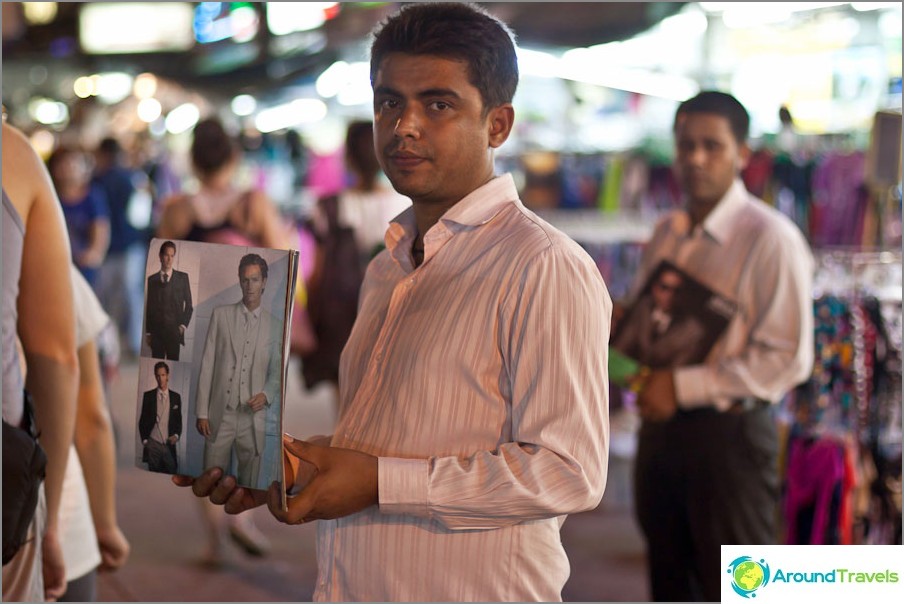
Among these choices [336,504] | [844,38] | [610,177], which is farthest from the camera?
[844,38]

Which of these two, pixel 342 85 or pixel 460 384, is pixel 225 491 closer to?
pixel 460 384

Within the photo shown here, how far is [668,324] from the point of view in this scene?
3.28m

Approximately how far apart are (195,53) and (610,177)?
901 cm

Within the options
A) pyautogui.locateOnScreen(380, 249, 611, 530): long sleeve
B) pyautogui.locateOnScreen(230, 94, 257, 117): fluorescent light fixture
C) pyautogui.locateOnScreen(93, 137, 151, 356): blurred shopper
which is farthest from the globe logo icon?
pyautogui.locateOnScreen(230, 94, 257, 117): fluorescent light fixture

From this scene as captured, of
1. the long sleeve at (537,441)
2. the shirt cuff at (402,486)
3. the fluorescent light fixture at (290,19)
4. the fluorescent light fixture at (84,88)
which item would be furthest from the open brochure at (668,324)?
the fluorescent light fixture at (84,88)

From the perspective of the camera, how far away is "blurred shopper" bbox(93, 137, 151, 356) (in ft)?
29.6

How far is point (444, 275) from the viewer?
1.71 metres

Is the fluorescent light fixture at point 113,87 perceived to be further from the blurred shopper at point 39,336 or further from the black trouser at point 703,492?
the blurred shopper at point 39,336

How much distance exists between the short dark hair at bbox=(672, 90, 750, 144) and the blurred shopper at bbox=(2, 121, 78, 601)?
1949 mm

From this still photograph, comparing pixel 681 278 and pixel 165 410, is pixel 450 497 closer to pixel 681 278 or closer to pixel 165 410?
pixel 165 410

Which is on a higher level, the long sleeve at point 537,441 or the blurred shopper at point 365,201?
the blurred shopper at point 365,201

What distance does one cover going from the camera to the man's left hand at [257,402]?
1481 mm

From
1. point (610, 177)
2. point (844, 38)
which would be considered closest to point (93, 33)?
point (610, 177)

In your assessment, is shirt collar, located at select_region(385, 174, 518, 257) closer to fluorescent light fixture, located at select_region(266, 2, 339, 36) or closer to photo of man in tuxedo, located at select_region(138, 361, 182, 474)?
photo of man in tuxedo, located at select_region(138, 361, 182, 474)
